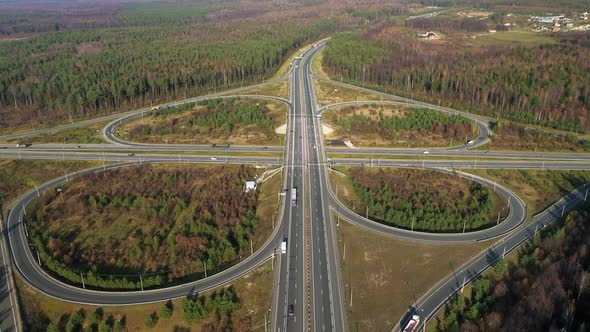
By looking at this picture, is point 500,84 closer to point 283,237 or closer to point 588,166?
point 588,166

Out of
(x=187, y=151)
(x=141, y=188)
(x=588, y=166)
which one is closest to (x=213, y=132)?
(x=187, y=151)

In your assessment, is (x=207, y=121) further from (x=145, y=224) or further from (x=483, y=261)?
(x=483, y=261)

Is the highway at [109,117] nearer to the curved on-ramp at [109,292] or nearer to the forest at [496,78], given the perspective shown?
the forest at [496,78]

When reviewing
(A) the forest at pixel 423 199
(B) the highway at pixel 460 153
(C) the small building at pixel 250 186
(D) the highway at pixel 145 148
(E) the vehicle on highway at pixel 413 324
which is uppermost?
(D) the highway at pixel 145 148

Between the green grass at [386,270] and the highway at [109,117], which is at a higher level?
the highway at [109,117]

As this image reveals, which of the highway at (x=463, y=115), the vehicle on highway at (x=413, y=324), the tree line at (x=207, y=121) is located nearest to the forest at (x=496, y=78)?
the highway at (x=463, y=115)

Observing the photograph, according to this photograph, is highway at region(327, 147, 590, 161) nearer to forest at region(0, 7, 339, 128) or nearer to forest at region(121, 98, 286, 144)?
forest at region(121, 98, 286, 144)

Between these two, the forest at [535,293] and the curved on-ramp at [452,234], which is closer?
the forest at [535,293]
